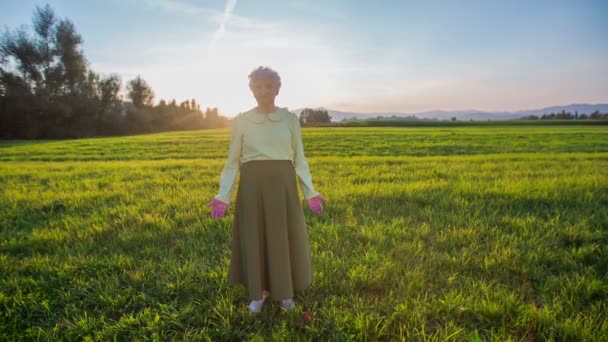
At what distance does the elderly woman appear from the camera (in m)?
Answer: 2.58

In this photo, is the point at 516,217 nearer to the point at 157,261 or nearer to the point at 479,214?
the point at 479,214

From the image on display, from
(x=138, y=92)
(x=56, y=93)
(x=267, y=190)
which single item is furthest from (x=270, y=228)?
(x=138, y=92)

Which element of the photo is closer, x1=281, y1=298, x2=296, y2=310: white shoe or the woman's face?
the woman's face

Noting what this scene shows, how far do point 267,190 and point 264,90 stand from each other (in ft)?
2.78

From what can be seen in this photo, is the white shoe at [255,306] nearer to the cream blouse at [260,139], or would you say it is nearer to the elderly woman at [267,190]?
the elderly woman at [267,190]

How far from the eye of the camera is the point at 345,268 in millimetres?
3539

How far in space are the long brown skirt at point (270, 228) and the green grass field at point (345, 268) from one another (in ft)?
1.24

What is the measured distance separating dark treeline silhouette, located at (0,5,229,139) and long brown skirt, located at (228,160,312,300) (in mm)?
56960

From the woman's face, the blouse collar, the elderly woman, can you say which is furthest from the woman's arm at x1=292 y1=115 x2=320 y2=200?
the woman's face

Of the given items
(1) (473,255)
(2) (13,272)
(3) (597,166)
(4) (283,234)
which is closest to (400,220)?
(1) (473,255)

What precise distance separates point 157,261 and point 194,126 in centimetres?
7834

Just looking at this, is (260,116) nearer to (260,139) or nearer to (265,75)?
(260,139)

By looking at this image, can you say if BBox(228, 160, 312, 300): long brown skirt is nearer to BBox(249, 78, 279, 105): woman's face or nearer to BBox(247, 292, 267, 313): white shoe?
BBox(247, 292, 267, 313): white shoe

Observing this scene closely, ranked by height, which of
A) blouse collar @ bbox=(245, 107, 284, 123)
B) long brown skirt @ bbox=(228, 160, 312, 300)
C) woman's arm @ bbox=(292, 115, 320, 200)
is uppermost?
blouse collar @ bbox=(245, 107, 284, 123)
